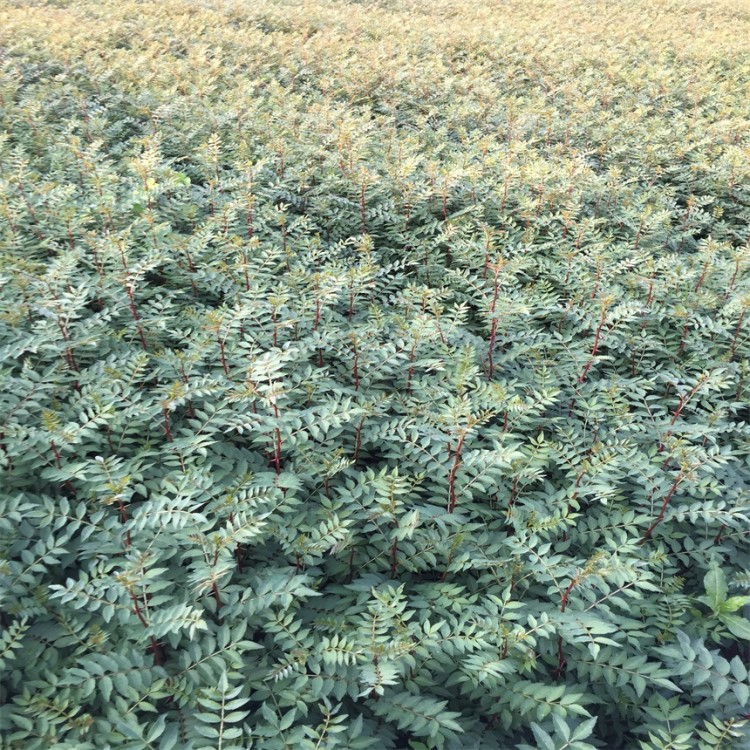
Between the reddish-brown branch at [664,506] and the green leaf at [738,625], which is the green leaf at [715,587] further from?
the reddish-brown branch at [664,506]

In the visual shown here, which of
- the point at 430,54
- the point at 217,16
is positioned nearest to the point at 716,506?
the point at 430,54

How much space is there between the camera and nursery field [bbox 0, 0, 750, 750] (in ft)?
5.98

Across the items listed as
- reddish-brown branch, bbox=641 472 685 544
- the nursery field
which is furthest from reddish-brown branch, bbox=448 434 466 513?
reddish-brown branch, bbox=641 472 685 544

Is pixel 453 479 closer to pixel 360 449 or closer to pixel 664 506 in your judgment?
pixel 360 449

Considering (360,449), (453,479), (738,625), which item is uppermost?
(453,479)

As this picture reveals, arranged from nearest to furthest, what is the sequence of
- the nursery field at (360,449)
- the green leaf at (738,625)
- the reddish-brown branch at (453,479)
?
the nursery field at (360,449) < the green leaf at (738,625) < the reddish-brown branch at (453,479)

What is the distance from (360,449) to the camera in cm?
256

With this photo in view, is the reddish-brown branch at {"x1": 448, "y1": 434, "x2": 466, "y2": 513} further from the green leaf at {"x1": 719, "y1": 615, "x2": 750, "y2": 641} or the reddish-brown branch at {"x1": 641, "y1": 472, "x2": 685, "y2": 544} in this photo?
the green leaf at {"x1": 719, "y1": 615, "x2": 750, "y2": 641}

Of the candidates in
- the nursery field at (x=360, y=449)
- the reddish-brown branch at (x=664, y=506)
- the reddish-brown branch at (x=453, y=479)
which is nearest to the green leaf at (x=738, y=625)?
the nursery field at (x=360, y=449)

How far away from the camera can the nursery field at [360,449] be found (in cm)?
182

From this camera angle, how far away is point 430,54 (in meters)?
7.37

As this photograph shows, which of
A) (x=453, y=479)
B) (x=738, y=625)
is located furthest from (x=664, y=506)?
(x=453, y=479)

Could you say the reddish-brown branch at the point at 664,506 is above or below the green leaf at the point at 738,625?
above

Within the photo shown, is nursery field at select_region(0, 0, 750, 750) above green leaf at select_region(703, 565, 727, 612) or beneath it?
above
